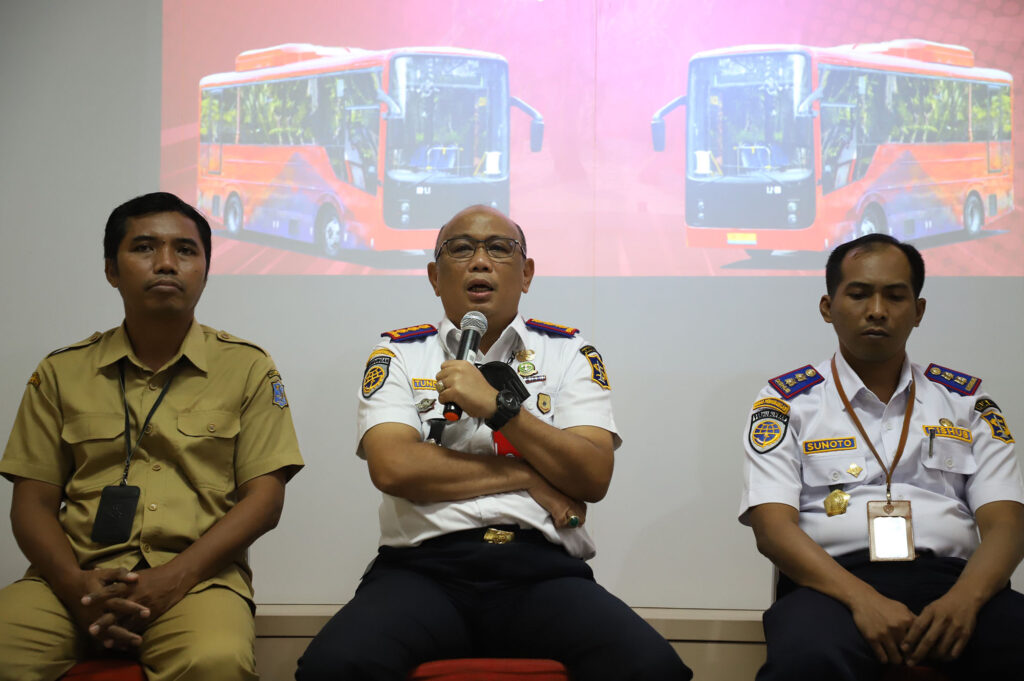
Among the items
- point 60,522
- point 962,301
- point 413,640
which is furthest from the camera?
point 962,301

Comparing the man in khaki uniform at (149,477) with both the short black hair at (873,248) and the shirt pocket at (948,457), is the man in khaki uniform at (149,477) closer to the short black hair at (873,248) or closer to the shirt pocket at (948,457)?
the short black hair at (873,248)

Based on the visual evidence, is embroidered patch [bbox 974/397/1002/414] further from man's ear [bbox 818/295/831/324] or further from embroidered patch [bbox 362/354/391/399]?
embroidered patch [bbox 362/354/391/399]

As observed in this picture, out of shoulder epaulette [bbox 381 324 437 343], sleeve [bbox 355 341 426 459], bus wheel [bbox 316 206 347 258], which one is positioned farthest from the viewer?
bus wheel [bbox 316 206 347 258]

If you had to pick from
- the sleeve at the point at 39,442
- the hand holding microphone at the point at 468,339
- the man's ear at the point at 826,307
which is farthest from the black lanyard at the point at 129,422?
the man's ear at the point at 826,307

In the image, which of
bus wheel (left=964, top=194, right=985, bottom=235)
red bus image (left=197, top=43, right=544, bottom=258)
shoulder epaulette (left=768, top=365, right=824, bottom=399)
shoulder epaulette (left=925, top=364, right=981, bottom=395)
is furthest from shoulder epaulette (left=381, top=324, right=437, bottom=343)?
bus wheel (left=964, top=194, right=985, bottom=235)

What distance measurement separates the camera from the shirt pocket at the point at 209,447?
2.41m

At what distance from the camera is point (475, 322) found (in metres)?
2.30

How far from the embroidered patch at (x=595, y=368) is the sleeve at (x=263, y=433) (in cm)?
83

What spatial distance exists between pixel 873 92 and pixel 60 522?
10.00ft

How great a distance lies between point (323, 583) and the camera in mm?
3396

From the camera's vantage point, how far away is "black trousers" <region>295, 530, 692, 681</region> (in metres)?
2.00

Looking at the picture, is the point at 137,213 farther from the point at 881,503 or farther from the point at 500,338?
the point at 881,503

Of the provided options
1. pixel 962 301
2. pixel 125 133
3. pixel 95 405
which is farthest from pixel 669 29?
pixel 95 405

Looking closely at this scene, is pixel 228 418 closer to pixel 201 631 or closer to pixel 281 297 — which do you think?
pixel 201 631
